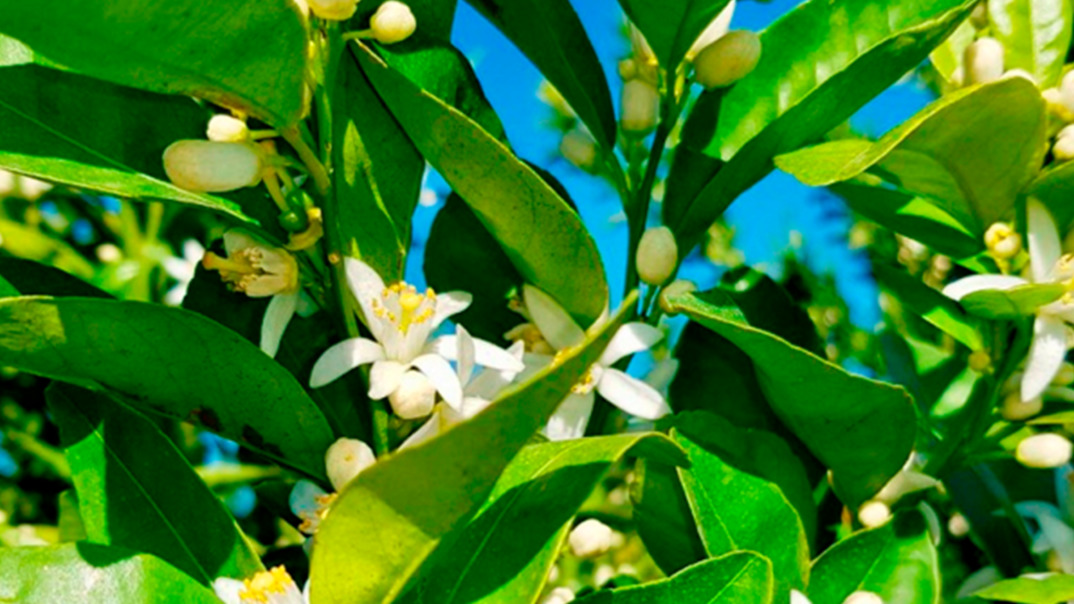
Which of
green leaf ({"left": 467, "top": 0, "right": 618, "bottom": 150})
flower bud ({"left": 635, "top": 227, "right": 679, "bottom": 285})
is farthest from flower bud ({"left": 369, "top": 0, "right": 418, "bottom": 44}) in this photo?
flower bud ({"left": 635, "top": 227, "right": 679, "bottom": 285})

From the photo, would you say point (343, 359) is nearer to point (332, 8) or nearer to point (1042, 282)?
point (332, 8)

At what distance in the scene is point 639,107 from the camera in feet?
3.90

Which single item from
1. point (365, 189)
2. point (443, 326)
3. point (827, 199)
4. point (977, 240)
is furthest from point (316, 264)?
point (827, 199)

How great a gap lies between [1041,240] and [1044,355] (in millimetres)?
104

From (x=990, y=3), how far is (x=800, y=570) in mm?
575

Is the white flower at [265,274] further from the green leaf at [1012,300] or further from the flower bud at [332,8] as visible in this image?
the green leaf at [1012,300]

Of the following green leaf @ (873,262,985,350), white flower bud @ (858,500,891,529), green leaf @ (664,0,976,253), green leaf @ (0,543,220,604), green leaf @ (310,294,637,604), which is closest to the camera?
green leaf @ (310,294,637,604)

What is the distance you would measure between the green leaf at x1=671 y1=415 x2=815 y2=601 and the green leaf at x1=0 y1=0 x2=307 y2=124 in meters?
0.41

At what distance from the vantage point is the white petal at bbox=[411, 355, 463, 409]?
96 centimetres

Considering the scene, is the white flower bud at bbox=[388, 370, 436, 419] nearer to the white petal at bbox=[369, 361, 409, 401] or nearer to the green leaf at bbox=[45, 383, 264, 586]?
the white petal at bbox=[369, 361, 409, 401]

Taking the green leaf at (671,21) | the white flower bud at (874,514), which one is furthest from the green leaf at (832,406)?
the green leaf at (671,21)

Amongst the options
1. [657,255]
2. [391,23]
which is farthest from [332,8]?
[657,255]

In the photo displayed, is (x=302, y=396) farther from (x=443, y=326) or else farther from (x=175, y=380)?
(x=443, y=326)

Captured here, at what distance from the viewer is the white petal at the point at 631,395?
1.11 m
